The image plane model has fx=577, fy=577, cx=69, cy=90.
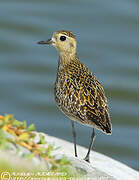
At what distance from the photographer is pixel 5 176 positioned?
13.5 feet

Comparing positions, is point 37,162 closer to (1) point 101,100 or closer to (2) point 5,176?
(2) point 5,176

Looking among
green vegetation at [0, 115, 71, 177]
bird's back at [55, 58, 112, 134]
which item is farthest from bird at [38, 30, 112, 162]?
green vegetation at [0, 115, 71, 177]

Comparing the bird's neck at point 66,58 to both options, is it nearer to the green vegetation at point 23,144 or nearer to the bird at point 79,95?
the bird at point 79,95

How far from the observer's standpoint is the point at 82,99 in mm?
7102

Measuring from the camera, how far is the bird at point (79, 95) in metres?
6.93

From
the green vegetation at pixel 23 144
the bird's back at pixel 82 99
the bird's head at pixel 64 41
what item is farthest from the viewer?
the bird's head at pixel 64 41

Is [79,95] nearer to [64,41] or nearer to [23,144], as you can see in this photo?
[64,41]

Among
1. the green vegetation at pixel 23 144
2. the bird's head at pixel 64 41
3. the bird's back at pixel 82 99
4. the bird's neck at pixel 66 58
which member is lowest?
the green vegetation at pixel 23 144

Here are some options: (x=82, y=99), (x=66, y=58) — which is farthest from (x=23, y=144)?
(x=66, y=58)

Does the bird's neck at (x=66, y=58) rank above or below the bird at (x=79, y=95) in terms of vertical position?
above

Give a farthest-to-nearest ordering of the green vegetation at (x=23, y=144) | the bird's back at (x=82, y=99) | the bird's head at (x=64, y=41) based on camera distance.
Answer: the bird's head at (x=64, y=41)
the bird's back at (x=82, y=99)
the green vegetation at (x=23, y=144)

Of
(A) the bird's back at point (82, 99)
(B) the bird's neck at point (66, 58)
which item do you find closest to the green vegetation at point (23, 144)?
(A) the bird's back at point (82, 99)

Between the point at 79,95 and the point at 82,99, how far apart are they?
82 millimetres

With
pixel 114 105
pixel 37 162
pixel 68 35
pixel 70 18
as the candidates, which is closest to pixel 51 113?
pixel 114 105
